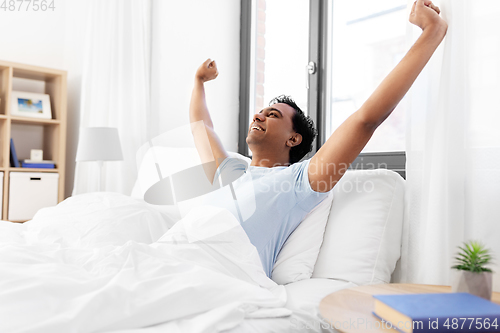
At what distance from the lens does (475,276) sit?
714 mm

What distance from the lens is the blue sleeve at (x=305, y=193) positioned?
128 centimetres

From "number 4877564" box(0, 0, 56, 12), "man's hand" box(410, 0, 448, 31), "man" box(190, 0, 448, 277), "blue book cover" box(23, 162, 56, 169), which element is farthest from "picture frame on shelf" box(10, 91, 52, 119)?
"man's hand" box(410, 0, 448, 31)

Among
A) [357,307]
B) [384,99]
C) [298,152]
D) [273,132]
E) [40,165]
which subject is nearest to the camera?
[357,307]

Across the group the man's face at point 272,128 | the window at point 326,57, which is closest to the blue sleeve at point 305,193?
the man's face at point 272,128

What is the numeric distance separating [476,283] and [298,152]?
108 centimetres

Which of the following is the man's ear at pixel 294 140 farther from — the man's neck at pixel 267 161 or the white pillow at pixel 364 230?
the white pillow at pixel 364 230

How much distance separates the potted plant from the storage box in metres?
2.68

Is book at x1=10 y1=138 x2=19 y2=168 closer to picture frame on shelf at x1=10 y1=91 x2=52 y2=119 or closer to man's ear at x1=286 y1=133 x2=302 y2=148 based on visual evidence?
picture frame on shelf at x1=10 y1=91 x2=52 y2=119

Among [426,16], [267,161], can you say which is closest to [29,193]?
[267,161]

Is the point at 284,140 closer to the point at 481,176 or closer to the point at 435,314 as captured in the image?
the point at 481,176

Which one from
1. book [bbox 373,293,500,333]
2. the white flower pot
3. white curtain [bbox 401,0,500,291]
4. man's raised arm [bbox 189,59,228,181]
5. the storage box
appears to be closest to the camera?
book [bbox 373,293,500,333]

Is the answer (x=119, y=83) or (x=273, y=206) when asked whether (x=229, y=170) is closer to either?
(x=273, y=206)

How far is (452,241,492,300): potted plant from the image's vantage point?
2.33 feet

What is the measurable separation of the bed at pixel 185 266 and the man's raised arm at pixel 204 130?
30cm
